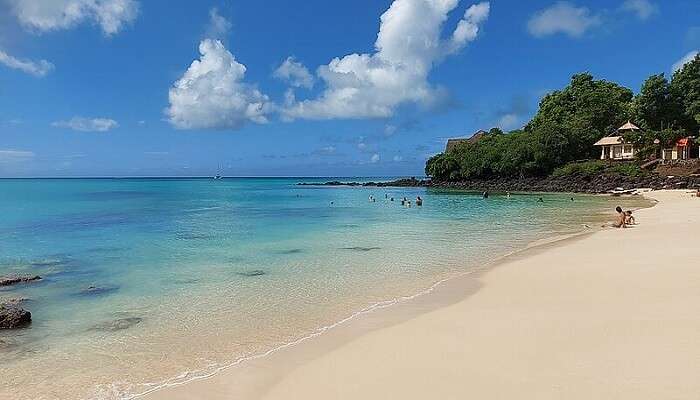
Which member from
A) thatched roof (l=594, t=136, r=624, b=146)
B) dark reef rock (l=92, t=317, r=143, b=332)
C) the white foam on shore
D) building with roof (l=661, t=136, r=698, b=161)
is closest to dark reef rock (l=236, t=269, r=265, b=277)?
dark reef rock (l=92, t=317, r=143, b=332)

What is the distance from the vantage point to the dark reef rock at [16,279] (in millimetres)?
11991

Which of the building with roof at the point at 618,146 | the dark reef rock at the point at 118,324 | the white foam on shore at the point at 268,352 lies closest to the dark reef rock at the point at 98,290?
the dark reef rock at the point at 118,324

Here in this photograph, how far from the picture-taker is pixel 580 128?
6750 cm

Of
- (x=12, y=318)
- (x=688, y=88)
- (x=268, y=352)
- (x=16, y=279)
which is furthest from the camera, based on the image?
(x=688, y=88)

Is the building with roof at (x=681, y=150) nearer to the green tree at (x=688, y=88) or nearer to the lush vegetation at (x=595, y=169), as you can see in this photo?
the lush vegetation at (x=595, y=169)

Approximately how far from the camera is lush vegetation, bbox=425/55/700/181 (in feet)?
199

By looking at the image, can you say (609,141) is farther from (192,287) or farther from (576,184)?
(192,287)

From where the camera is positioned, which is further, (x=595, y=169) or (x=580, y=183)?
(x=595, y=169)

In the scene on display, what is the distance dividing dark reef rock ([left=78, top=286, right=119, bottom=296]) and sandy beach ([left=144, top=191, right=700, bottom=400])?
21.3 feet

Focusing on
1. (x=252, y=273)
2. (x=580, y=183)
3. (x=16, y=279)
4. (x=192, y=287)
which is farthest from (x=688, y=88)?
(x=16, y=279)

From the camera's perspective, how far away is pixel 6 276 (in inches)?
510

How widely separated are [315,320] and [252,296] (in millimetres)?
2448

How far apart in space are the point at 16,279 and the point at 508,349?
1264 cm

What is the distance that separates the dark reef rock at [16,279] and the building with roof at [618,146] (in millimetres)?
64283
